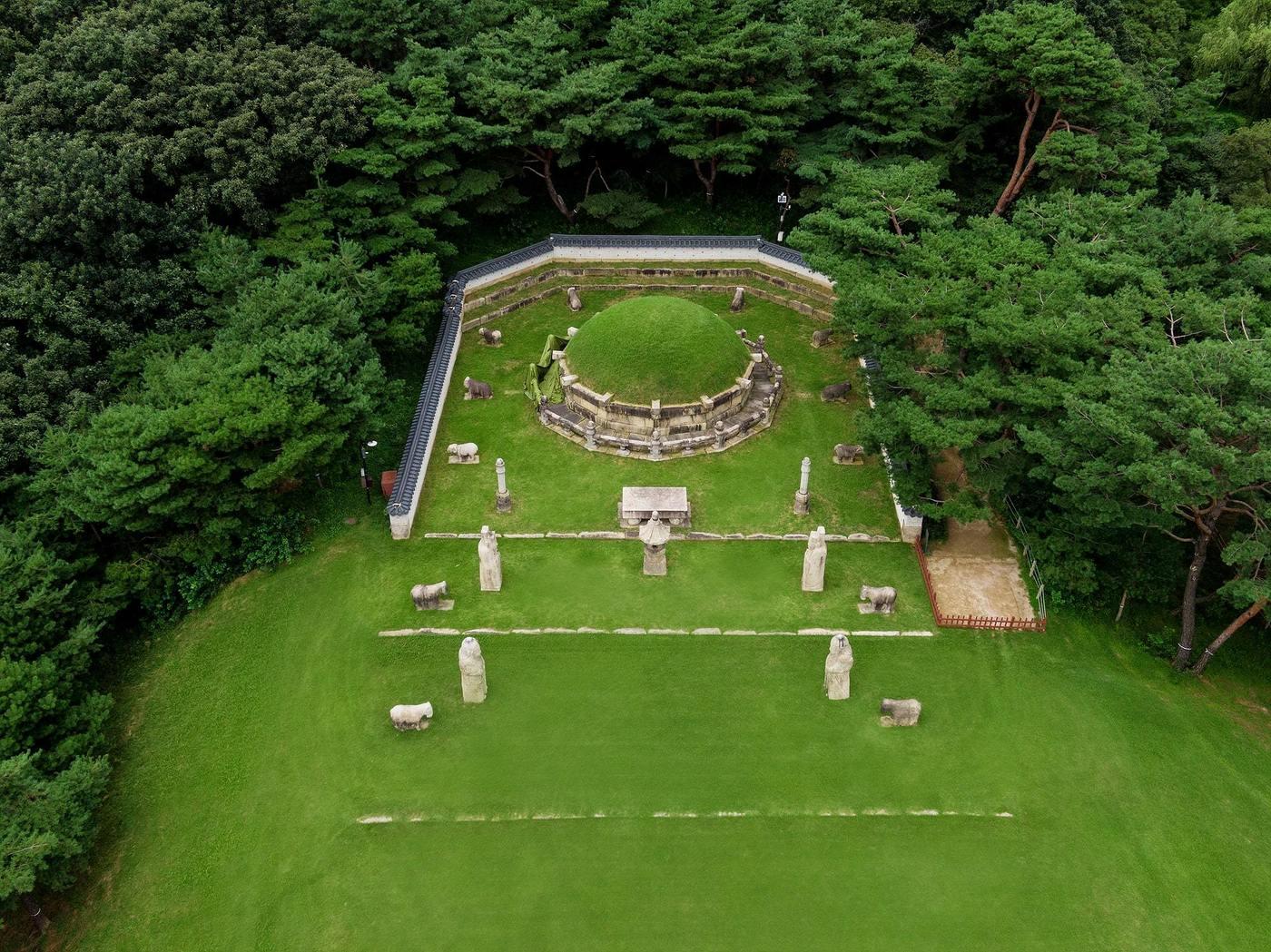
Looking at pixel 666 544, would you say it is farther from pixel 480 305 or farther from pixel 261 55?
pixel 261 55

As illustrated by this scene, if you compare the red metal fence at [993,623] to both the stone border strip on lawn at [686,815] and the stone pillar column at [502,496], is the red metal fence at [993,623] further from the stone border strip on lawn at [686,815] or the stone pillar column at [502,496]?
the stone pillar column at [502,496]

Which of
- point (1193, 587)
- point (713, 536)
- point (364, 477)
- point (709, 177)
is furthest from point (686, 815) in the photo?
point (709, 177)

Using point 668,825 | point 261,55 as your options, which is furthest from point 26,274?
point 668,825

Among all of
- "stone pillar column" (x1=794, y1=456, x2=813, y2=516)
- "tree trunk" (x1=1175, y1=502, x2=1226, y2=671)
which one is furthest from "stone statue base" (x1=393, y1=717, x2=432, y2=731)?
"tree trunk" (x1=1175, y1=502, x2=1226, y2=671)

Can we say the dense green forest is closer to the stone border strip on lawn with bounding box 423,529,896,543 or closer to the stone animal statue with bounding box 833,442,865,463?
the stone animal statue with bounding box 833,442,865,463

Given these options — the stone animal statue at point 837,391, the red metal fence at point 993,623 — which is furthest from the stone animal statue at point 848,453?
the red metal fence at point 993,623

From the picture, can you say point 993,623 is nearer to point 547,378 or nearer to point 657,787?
point 657,787
